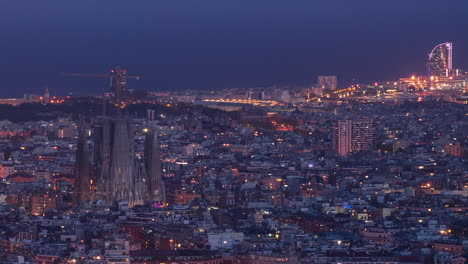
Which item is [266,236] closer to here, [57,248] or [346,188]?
[57,248]

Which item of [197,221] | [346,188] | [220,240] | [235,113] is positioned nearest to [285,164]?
[346,188]

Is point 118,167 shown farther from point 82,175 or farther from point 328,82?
point 328,82

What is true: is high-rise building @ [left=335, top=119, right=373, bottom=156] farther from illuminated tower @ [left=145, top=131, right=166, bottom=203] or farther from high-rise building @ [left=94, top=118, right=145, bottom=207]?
high-rise building @ [left=94, top=118, right=145, bottom=207]

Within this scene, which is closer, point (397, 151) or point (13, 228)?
point (13, 228)

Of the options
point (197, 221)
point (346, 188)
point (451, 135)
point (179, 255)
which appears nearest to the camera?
point (179, 255)

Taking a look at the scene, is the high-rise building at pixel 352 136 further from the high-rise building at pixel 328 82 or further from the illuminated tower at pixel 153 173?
the high-rise building at pixel 328 82

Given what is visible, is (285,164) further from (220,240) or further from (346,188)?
(220,240)

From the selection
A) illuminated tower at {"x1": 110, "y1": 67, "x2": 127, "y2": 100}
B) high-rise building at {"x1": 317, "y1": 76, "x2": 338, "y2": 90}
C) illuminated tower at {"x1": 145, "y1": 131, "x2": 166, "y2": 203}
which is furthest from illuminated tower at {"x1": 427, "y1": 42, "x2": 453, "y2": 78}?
illuminated tower at {"x1": 145, "y1": 131, "x2": 166, "y2": 203}

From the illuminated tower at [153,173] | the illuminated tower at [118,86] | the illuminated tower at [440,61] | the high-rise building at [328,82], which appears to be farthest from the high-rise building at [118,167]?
the high-rise building at [328,82]

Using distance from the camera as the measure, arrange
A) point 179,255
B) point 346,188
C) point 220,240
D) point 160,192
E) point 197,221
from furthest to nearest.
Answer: point 346,188 < point 160,192 < point 197,221 < point 220,240 < point 179,255
